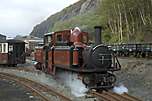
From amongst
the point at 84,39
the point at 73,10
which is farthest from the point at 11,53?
the point at 73,10

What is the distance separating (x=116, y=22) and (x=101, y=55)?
3863 centimetres

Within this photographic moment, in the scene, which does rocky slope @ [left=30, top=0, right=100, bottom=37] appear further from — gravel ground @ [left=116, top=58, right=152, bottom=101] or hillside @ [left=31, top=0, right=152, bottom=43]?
gravel ground @ [left=116, top=58, right=152, bottom=101]

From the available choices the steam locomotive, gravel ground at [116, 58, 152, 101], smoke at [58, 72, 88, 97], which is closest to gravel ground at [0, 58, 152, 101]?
gravel ground at [116, 58, 152, 101]

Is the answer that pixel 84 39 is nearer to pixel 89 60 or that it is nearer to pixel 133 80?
pixel 89 60

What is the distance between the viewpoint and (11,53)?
105ft

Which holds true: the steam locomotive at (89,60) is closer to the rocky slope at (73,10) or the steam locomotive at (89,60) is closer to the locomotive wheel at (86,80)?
the locomotive wheel at (86,80)

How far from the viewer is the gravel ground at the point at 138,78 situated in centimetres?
1466

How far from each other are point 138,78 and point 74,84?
4.68 m

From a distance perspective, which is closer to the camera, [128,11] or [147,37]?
[147,37]

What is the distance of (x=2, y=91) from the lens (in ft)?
53.4

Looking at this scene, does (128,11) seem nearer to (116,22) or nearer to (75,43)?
(116,22)

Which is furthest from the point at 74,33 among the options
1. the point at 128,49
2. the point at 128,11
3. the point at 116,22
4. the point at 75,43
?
the point at 116,22

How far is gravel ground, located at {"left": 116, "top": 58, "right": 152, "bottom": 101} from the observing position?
48.1ft

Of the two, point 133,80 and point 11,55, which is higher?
point 11,55
